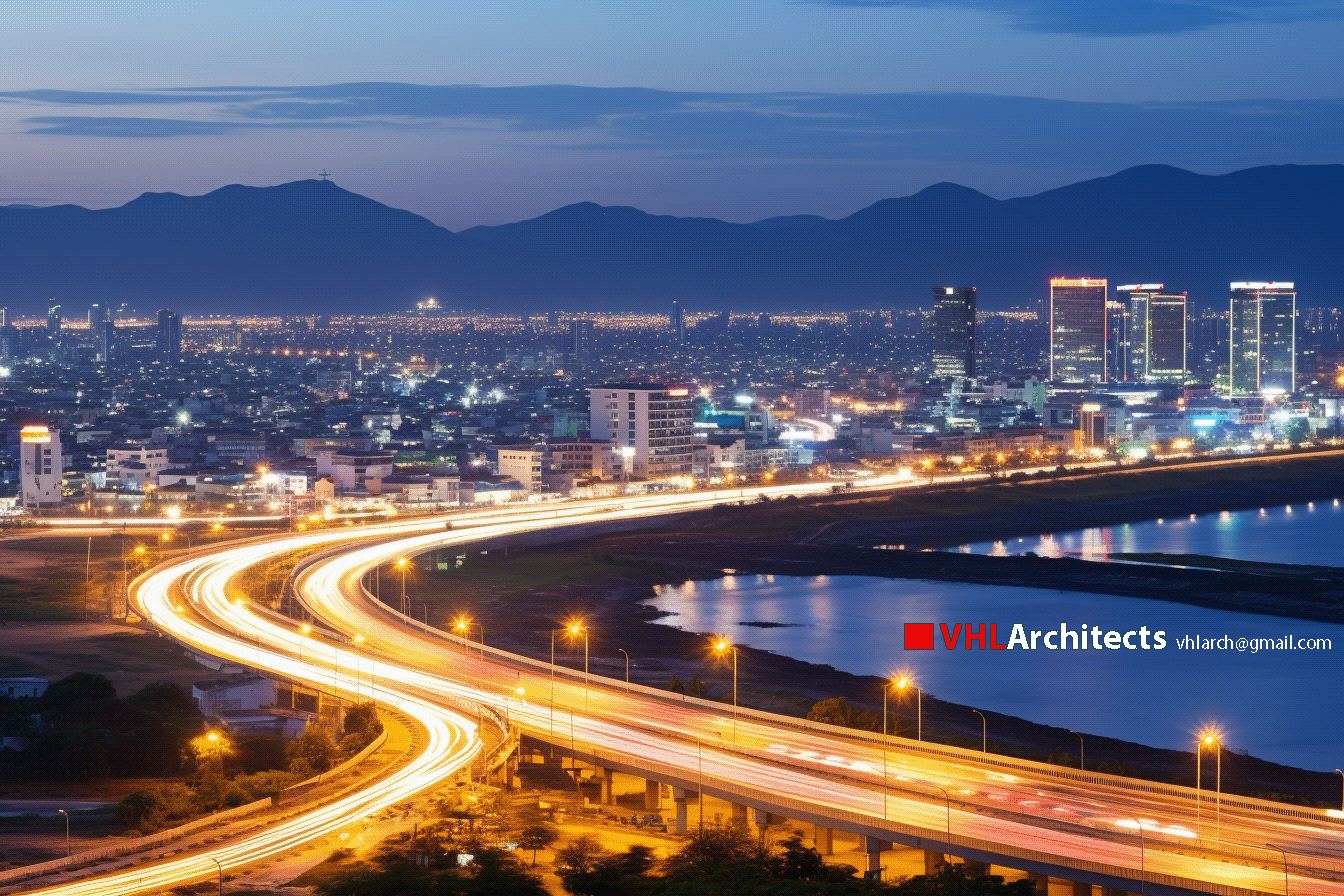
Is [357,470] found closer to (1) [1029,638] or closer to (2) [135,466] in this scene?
(2) [135,466]

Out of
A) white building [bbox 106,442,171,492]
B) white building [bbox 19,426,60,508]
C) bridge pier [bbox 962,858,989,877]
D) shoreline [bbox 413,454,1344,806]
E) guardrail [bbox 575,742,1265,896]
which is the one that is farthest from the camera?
white building [bbox 106,442,171,492]

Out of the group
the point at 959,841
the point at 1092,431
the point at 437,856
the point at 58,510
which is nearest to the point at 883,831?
the point at 959,841

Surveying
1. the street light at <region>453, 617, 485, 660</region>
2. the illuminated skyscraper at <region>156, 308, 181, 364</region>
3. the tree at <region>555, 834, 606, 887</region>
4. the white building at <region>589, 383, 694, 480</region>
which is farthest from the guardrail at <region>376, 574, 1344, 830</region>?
the illuminated skyscraper at <region>156, 308, 181, 364</region>

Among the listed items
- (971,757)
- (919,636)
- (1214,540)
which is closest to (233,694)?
(971,757)

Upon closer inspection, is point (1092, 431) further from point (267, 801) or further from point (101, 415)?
point (267, 801)

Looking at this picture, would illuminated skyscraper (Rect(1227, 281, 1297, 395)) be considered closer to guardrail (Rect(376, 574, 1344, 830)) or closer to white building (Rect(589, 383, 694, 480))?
white building (Rect(589, 383, 694, 480))

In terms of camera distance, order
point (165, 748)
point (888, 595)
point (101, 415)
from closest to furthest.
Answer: point (165, 748) < point (888, 595) < point (101, 415)

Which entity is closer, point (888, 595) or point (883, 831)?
point (883, 831)
